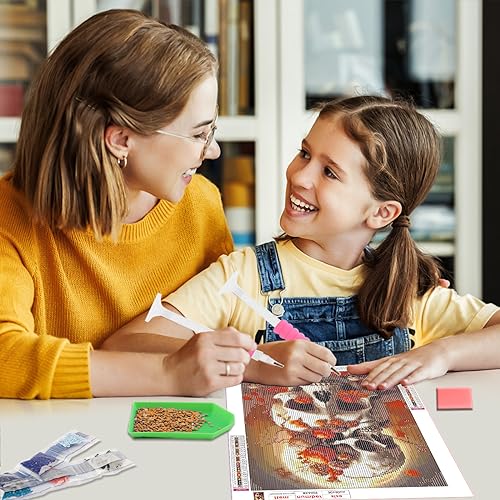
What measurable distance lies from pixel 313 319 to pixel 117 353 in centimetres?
40

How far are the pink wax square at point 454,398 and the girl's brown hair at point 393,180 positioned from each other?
30 cm

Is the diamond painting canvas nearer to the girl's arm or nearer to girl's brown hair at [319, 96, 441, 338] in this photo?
the girl's arm

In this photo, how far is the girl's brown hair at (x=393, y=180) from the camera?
1.59 m

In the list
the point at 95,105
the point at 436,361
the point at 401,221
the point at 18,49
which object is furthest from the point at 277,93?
the point at 436,361

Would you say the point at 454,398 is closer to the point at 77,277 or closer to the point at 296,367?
the point at 296,367

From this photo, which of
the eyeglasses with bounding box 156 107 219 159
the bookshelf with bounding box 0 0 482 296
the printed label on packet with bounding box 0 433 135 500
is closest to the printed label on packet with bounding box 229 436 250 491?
the printed label on packet with bounding box 0 433 135 500

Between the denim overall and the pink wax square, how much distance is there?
0.99 feet

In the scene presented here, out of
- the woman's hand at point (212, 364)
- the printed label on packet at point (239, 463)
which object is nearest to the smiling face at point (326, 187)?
the woman's hand at point (212, 364)

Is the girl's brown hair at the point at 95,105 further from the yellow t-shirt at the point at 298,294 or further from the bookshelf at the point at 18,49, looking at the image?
the bookshelf at the point at 18,49

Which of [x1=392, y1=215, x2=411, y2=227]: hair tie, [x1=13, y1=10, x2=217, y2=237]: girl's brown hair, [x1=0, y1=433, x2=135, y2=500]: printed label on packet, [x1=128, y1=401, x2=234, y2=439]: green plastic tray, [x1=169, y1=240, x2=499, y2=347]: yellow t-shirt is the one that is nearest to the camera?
[x1=0, y1=433, x2=135, y2=500]: printed label on packet

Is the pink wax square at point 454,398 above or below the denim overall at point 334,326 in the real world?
below

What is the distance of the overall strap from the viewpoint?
5.25 ft

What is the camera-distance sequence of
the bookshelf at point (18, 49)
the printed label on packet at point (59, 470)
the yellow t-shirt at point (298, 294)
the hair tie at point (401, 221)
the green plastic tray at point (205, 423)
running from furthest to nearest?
the bookshelf at point (18, 49) → the hair tie at point (401, 221) → the yellow t-shirt at point (298, 294) → the green plastic tray at point (205, 423) → the printed label on packet at point (59, 470)

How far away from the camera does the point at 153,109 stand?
145cm
